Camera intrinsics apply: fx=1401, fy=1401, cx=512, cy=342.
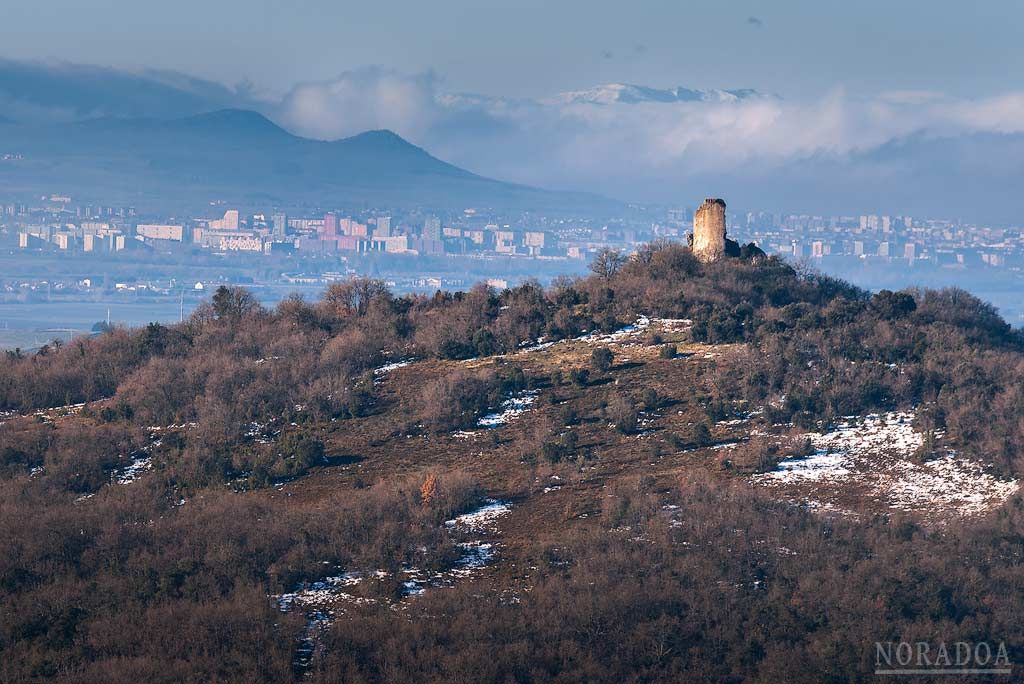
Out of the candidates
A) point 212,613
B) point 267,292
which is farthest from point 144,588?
point 267,292

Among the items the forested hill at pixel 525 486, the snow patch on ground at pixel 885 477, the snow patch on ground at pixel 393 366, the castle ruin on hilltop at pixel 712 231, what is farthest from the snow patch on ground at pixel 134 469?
the castle ruin on hilltop at pixel 712 231

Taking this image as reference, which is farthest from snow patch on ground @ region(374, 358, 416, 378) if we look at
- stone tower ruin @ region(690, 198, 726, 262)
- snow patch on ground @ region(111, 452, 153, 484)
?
stone tower ruin @ region(690, 198, 726, 262)

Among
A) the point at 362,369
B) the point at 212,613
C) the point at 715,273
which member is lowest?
the point at 212,613

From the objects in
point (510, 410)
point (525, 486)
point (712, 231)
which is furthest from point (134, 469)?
point (712, 231)

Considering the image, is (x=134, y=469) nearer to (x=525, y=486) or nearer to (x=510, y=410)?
(x=510, y=410)

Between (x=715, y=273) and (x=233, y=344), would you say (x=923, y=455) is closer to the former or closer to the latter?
(x=715, y=273)

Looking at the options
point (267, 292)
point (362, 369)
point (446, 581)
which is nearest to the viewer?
point (446, 581)

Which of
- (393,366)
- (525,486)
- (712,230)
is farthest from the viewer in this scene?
(712,230)
